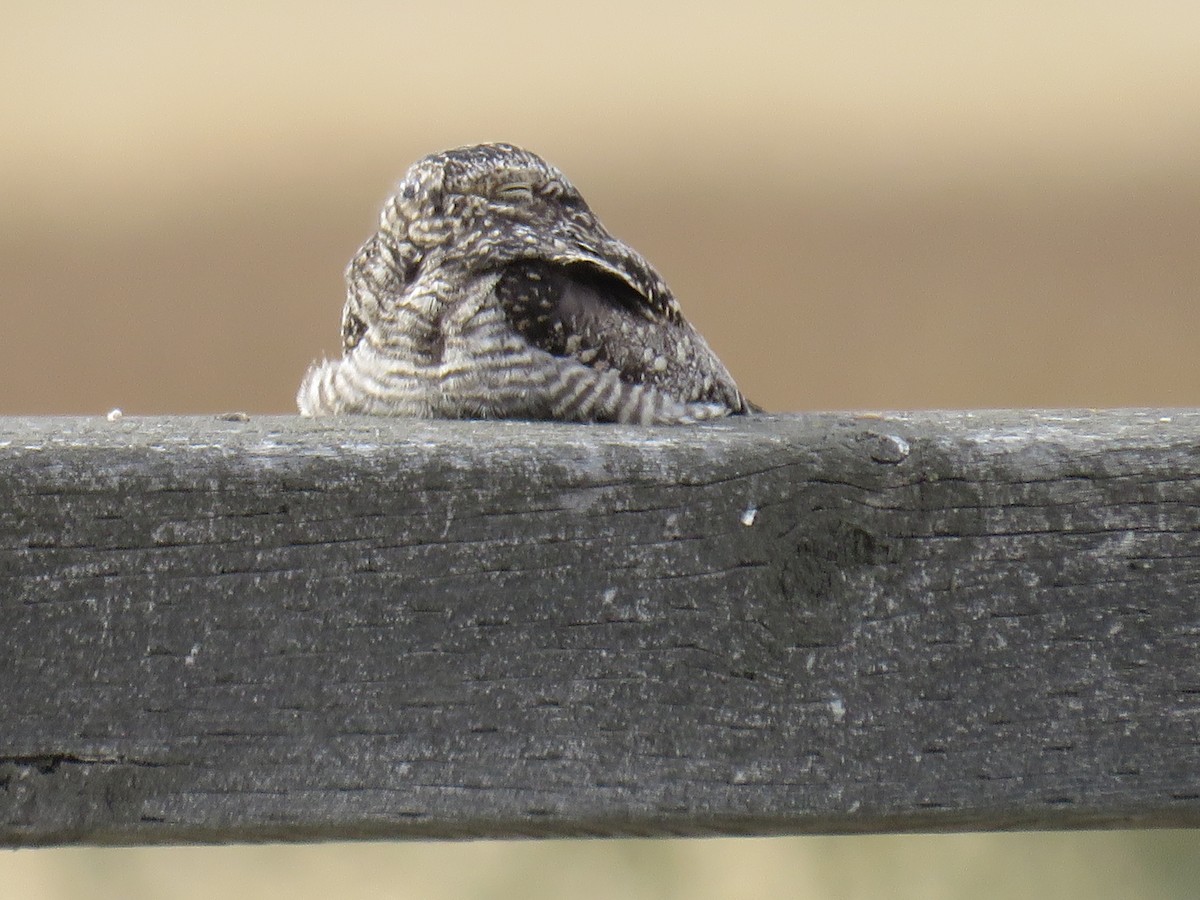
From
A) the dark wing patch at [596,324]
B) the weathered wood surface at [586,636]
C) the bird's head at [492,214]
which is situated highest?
the bird's head at [492,214]

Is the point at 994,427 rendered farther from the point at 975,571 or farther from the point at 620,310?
the point at 620,310

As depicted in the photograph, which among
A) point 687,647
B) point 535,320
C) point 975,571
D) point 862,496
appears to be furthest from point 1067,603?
point 535,320

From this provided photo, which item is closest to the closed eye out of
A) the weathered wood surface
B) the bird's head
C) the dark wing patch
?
the bird's head

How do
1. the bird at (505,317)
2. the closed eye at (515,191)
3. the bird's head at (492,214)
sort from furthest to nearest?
the closed eye at (515,191)
the bird's head at (492,214)
the bird at (505,317)

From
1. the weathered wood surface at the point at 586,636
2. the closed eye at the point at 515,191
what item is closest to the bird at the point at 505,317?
the closed eye at the point at 515,191

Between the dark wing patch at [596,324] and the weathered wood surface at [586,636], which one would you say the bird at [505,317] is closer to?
the dark wing patch at [596,324]
